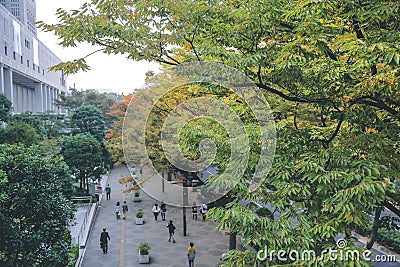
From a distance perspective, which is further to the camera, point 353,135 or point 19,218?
point 19,218

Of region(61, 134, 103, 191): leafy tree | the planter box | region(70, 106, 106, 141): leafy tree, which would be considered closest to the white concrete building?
region(70, 106, 106, 141): leafy tree

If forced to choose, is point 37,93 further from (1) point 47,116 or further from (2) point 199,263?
(2) point 199,263

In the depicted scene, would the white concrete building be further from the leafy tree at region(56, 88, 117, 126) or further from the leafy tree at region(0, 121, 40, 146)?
the leafy tree at region(0, 121, 40, 146)

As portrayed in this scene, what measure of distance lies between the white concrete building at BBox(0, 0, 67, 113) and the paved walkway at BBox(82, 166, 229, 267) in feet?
60.7

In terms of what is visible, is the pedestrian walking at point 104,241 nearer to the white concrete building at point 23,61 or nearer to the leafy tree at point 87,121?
the white concrete building at point 23,61

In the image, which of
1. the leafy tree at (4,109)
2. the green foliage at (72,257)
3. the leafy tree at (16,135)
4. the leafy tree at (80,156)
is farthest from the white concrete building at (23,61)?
the green foliage at (72,257)

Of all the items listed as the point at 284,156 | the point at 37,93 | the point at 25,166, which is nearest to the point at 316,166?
the point at 284,156

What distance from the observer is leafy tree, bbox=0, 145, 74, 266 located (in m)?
9.54

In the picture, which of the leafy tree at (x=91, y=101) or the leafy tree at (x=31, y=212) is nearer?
the leafy tree at (x=31, y=212)

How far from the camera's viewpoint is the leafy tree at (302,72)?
4176 mm

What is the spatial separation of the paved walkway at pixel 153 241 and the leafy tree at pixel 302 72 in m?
11.4

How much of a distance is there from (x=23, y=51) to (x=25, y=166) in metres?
43.4

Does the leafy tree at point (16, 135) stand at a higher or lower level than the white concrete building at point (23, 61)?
lower

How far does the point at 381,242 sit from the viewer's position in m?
16.8
